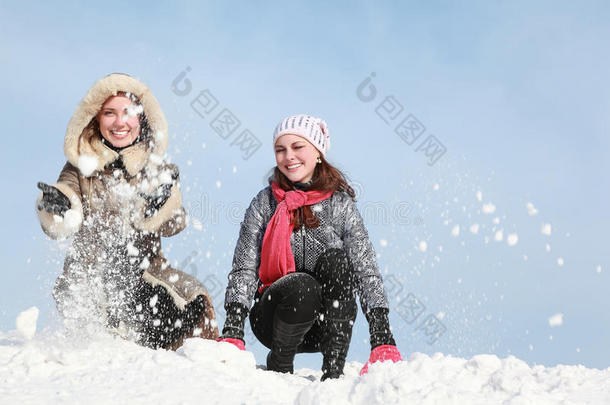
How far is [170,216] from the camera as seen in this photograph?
4.03 m

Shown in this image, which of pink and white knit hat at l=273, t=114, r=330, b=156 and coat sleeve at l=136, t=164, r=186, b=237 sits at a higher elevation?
pink and white knit hat at l=273, t=114, r=330, b=156

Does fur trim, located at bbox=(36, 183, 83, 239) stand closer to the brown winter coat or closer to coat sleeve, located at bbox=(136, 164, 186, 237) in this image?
the brown winter coat

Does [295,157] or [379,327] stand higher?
[295,157]

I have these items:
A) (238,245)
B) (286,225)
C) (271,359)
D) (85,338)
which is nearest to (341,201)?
(286,225)

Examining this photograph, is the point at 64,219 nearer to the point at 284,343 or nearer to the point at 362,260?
the point at 284,343

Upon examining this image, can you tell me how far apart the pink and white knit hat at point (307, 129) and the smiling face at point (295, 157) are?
0.10 ft

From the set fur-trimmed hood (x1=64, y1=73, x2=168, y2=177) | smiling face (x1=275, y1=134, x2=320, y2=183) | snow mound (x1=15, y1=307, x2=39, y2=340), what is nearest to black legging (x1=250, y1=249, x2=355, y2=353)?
smiling face (x1=275, y1=134, x2=320, y2=183)

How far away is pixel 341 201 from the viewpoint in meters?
3.55

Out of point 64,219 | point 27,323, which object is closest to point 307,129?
point 64,219

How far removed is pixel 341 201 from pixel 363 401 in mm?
1437

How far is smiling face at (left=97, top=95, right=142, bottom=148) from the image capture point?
13.1 feet

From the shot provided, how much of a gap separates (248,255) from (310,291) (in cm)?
44

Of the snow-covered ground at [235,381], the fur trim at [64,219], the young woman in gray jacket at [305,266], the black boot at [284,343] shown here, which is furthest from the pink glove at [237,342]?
the fur trim at [64,219]

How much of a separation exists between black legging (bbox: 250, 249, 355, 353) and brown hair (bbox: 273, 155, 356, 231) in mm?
230
